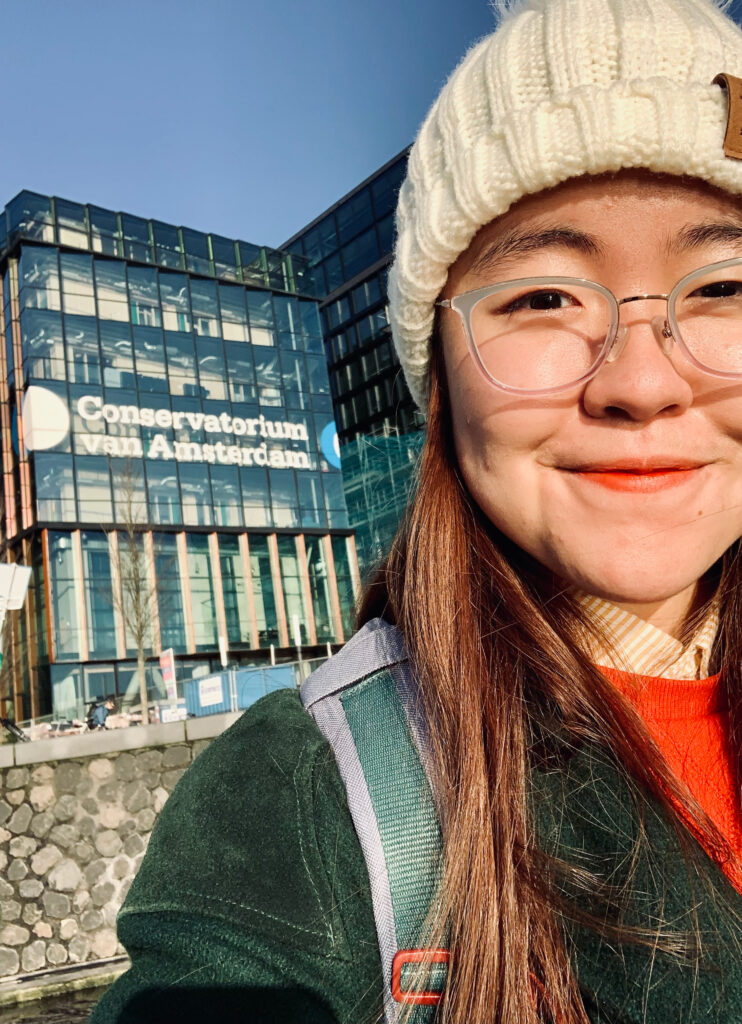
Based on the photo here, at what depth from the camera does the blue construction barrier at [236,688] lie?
52.4 ft

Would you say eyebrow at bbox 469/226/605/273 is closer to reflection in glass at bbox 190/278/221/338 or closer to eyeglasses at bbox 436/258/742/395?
eyeglasses at bbox 436/258/742/395

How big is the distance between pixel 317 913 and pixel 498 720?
0.29m

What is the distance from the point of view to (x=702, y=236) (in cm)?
101

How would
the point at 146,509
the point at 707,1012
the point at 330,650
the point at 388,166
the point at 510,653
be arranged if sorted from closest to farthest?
the point at 707,1012 → the point at 510,653 → the point at 146,509 → the point at 330,650 → the point at 388,166

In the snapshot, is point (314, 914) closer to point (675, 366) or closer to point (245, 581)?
point (675, 366)

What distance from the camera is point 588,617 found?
3.71 ft

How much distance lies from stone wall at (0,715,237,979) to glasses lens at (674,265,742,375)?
24.7ft

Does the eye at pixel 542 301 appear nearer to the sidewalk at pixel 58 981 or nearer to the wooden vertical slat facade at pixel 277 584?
the sidewalk at pixel 58 981

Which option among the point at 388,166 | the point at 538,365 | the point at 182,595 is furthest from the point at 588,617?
the point at 388,166

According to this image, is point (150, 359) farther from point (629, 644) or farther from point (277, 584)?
point (629, 644)

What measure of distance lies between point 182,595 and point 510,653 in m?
28.1

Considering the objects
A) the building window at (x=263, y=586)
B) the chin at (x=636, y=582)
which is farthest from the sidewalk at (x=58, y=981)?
the building window at (x=263, y=586)

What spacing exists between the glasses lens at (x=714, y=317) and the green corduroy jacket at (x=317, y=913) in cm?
49

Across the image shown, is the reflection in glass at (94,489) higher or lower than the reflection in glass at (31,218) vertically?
lower
